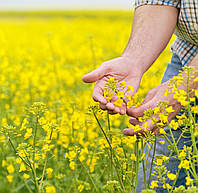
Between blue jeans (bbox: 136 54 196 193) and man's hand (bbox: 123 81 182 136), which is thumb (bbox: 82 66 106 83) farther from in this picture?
blue jeans (bbox: 136 54 196 193)

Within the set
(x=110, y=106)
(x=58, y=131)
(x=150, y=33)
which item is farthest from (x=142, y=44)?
(x=58, y=131)

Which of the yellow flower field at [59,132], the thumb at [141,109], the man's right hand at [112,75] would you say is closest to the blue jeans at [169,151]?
the yellow flower field at [59,132]

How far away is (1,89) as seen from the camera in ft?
10.3

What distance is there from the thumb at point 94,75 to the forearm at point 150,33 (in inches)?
11.0

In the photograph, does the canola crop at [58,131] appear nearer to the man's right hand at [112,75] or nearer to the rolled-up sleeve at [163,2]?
the man's right hand at [112,75]

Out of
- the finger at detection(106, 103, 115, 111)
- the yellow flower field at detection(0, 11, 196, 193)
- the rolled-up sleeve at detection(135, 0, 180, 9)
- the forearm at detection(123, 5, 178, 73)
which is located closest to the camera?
the finger at detection(106, 103, 115, 111)

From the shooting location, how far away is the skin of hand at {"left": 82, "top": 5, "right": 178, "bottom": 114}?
197 centimetres

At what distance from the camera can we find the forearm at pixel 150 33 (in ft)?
6.96

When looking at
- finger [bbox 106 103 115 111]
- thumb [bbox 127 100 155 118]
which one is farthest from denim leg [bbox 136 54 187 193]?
finger [bbox 106 103 115 111]

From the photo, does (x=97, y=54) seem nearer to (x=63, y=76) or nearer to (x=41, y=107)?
(x=63, y=76)

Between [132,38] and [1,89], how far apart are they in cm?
135

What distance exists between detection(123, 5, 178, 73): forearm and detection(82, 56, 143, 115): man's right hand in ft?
0.20

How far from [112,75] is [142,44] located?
33cm

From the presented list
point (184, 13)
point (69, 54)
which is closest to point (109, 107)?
point (184, 13)
